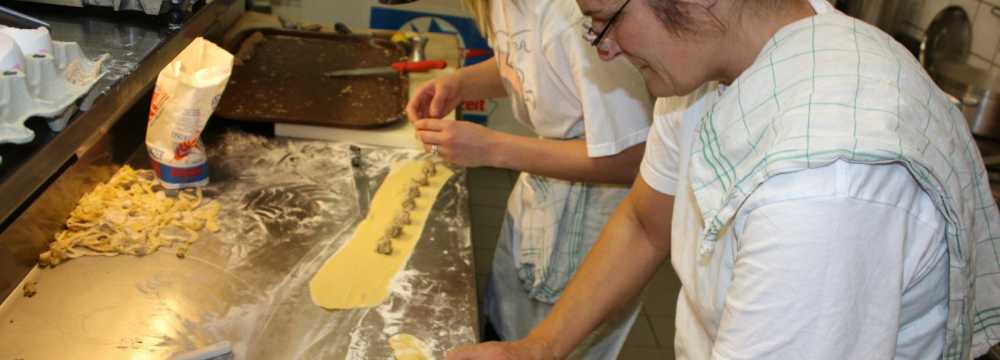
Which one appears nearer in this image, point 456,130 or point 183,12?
point 183,12

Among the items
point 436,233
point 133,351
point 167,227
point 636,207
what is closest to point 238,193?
point 167,227

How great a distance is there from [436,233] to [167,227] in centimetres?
52

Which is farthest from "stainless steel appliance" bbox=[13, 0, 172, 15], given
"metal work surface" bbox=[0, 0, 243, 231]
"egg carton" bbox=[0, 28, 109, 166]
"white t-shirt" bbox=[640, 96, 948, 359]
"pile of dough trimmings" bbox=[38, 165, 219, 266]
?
"white t-shirt" bbox=[640, 96, 948, 359]

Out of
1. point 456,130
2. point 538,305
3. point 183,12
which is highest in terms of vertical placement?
point 183,12

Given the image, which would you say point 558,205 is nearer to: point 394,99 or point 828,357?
point 394,99

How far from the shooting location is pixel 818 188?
717 mm

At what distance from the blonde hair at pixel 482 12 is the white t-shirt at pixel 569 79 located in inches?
0.7

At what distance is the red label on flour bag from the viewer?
1.59 meters

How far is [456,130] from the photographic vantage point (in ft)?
5.43

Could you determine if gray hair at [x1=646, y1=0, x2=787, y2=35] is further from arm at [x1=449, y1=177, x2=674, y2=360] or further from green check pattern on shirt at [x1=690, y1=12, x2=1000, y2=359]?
arm at [x1=449, y1=177, x2=674, y2=360]

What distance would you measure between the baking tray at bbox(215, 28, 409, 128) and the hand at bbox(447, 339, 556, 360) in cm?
95

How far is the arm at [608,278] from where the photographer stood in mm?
1279

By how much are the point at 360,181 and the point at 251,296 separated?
524 mm

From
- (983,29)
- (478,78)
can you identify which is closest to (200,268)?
(478,78)
